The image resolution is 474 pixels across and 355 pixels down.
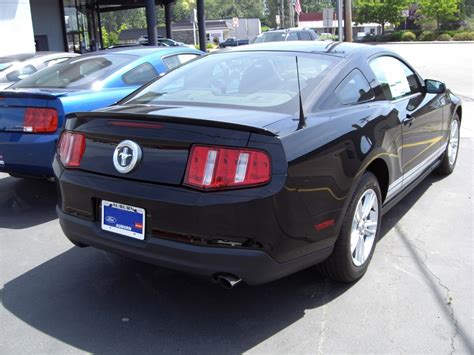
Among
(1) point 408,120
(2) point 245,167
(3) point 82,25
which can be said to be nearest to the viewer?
(2) point 245,167

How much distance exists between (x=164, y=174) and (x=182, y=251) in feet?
1.40

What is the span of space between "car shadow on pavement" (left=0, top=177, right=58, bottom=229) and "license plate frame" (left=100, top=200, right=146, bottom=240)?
6.83 feet

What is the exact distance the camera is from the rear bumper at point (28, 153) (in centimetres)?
472

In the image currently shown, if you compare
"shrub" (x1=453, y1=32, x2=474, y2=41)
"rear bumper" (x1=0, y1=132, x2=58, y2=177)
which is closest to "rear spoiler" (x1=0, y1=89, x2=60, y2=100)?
"rear bumper" (x1=0, y1=132, x2=58, y2=177)

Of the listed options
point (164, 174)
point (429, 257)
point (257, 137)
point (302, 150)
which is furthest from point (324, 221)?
point (429, 257)

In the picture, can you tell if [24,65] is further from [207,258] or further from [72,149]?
[207,258]

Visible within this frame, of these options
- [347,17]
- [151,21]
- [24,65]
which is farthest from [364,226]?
[151,21]

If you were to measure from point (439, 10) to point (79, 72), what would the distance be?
192 feet

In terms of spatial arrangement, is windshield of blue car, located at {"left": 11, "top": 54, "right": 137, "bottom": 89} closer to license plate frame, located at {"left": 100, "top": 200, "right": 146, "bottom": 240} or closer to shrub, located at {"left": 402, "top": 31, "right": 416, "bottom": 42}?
license plate frame, located at {"left": 100, "top": 200, "right": 146, "bottom": 240}

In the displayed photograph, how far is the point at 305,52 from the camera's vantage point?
12.3 feet

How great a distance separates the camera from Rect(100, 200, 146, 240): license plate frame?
280 cm

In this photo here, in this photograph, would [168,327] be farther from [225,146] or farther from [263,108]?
[263,108]

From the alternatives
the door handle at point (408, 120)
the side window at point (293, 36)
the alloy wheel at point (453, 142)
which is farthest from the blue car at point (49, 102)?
the side window at point (293, 36)

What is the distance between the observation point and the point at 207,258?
2609mm
